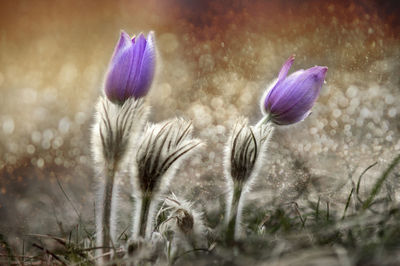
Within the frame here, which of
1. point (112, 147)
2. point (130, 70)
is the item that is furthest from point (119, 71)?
point (112, 147)

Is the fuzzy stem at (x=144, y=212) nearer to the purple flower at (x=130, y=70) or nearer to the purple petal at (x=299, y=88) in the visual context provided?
the purple flower at (x=130, y=70)

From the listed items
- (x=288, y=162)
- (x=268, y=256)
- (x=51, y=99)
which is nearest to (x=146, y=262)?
(x=268, y=256)

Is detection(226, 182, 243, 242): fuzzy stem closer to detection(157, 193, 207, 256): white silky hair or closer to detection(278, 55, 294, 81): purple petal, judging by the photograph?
detection(157, 193, 207, 256): white silky hair

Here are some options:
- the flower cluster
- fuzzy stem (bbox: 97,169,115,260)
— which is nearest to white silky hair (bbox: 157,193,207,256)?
the flower cluster

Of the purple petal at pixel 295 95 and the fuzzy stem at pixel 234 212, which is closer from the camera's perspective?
the fuzzy stem at pixel 234 212

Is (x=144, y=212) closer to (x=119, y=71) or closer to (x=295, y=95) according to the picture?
(x=119, y=71)

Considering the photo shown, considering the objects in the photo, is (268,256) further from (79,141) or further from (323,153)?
(79,141)

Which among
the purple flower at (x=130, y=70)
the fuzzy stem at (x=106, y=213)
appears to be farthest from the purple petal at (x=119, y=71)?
the fuzzy stem at (x=106, y=213)
